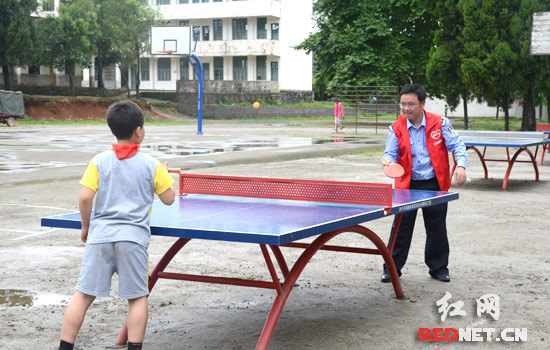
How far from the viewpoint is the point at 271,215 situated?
482 cm

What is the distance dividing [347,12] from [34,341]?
41610 mm

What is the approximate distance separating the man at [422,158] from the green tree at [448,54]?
29.4m

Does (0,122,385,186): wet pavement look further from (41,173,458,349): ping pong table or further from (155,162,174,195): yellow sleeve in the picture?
(155,162,174,195): yellow sleeve

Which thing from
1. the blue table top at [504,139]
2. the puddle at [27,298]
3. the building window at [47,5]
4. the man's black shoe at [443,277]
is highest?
the building window at [47,5]

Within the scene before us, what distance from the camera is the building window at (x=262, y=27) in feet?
228

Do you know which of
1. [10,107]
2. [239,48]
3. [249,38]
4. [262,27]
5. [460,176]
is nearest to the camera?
[460,176]

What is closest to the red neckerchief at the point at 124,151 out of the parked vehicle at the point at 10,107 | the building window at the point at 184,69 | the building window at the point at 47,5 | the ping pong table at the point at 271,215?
the ping pong table at the point at 271,215

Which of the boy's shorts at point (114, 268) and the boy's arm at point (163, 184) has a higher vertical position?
the boy's arm at point (163, 184)

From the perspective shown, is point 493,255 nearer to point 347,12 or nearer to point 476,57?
point 476,57

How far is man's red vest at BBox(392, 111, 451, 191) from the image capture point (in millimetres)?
6516

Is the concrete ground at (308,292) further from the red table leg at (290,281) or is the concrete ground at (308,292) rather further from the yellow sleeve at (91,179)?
the yellow sleeve at (91,179)

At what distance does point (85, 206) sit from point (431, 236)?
353 cm

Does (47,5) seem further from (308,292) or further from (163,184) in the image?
(163,184)

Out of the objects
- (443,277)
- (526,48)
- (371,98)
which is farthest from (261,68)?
(443,277)
